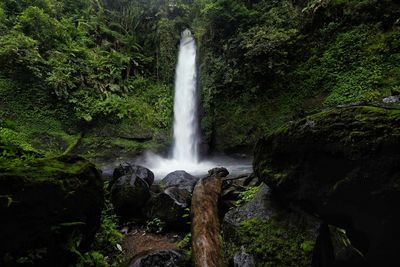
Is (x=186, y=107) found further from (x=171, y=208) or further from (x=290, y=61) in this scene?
(x=171, y=208)

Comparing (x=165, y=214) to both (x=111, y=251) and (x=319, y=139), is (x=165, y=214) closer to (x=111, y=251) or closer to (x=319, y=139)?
(x=111, y=251)

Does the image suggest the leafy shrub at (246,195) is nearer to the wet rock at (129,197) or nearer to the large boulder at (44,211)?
the wet rock at (129,197)

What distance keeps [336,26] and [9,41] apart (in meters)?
13.5

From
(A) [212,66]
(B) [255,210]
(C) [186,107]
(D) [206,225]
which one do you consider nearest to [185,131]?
(C) [186,107]

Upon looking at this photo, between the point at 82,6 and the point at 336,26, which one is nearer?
the point at 336,26

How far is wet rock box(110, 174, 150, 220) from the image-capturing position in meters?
5.62

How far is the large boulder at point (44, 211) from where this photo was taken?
2.86m

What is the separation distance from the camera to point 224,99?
1348 centimetres

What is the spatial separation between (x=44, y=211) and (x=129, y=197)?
99.8 inches

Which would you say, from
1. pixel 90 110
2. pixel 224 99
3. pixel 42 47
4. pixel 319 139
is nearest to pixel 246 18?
pixel 224 99

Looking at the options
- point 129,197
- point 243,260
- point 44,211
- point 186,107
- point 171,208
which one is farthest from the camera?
point 186,107

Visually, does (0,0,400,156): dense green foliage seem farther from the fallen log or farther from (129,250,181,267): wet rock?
(129,250,181,267): wet rock

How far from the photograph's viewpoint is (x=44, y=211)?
3162 mm

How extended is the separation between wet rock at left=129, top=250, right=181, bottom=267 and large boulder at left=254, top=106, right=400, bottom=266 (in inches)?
65.3
